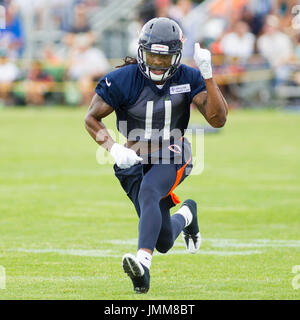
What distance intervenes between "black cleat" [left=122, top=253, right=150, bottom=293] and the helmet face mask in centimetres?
127

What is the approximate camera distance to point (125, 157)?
5.08 m

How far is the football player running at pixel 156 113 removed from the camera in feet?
17.2

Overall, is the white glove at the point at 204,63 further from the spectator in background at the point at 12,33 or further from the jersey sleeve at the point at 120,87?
the spectator in background at the point at 12,33

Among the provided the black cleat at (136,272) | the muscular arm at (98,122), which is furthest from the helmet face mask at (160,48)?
the black cleat at (136,272)

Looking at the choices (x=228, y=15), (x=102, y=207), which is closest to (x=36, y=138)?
(x=102, y=207)

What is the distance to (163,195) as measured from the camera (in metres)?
5.31

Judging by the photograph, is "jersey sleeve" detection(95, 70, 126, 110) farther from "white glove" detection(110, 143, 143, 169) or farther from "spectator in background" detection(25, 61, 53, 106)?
"spectator in background" detection(25, 61, 53, 106)

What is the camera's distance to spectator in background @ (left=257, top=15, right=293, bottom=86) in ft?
69.1

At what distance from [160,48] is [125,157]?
765 mm

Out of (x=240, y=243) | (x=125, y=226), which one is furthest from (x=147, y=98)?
(x=125, y=226)

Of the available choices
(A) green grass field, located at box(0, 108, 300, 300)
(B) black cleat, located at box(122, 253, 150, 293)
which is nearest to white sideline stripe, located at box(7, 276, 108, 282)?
(A) green grass field, located at box(0, 108, 300, 300)

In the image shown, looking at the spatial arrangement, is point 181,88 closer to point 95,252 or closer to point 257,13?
point 95,252
